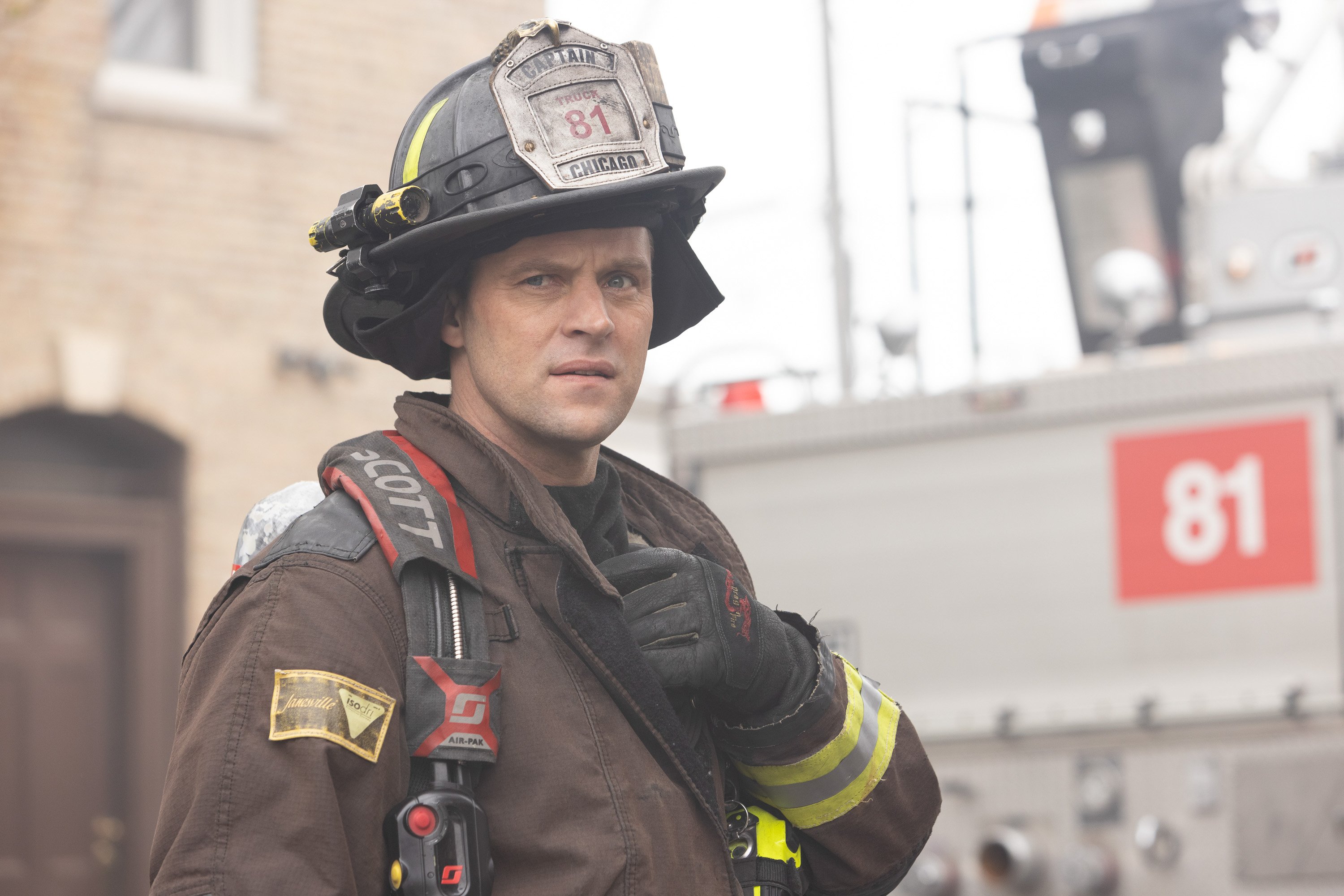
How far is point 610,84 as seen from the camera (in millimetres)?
2090

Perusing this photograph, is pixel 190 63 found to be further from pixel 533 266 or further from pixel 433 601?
pixel 433 601

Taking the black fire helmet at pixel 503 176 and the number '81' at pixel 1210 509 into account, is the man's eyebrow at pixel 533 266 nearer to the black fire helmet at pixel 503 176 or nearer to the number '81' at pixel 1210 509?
the black fire helmet at pixel 503 176

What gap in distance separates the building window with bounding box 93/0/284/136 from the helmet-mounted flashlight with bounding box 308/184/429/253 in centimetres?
668

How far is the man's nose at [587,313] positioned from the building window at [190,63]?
6774 mm

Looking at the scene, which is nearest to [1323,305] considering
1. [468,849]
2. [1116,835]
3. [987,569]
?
[987,569]

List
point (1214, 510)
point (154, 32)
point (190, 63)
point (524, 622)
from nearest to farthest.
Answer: point (524, 622) → point (1214, 510) → point (154, 32) → point (190, 63)

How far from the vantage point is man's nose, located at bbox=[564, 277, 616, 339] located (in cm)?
205

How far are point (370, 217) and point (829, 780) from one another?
0.89m

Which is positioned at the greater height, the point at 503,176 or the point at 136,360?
the point at 136,360

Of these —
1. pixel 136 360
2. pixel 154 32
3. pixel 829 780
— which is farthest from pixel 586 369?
pixel 154 32

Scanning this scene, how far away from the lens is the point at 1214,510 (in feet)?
17.4

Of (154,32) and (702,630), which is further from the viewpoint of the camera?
(154,32)

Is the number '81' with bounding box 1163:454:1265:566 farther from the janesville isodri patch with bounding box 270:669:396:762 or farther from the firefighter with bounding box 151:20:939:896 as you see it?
the janesville isodri patch with bounding box 270:669:396:762

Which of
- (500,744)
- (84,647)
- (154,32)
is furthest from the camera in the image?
(154,32)
